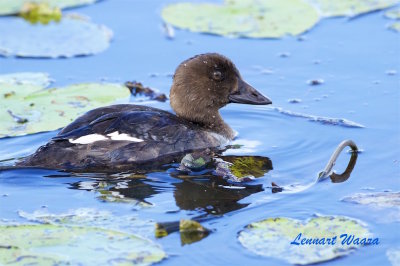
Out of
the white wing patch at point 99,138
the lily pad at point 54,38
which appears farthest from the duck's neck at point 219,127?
the lily pad at point 54,38

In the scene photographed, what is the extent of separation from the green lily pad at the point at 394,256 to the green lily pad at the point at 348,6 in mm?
6670

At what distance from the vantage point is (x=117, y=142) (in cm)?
810

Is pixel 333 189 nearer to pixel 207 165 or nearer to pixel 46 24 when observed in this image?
pixel 207 165

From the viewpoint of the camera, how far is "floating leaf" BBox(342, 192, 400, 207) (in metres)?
6.96

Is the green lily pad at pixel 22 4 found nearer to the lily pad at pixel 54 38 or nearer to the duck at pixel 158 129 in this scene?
the lily pad at pixel 54 38

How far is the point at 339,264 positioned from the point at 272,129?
3435 millimetres

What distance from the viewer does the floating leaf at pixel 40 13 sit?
1246cm

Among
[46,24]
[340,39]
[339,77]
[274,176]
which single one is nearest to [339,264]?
[274,176]

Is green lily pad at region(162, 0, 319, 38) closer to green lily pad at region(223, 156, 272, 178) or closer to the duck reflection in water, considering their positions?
green lily pad at region(223, 156, 272, 178)

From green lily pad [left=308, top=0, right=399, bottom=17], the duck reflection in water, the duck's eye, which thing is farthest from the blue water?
the duck's eye

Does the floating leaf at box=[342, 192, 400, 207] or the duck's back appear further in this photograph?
the duck's back

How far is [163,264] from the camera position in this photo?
19.7 feet

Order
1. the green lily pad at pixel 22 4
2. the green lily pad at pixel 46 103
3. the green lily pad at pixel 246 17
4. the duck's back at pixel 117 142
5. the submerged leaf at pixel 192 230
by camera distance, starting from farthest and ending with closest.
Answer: the green lily pad at pixel 22 4 < the green lily pad at pixel 246 17 < the green lily pad at pixel 46 103 < the duck's back at pixel 117 142 < the submerged leaf at pixel 192 230

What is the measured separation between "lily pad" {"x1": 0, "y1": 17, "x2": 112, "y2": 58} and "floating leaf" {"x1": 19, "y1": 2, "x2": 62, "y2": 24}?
0.58 ft
